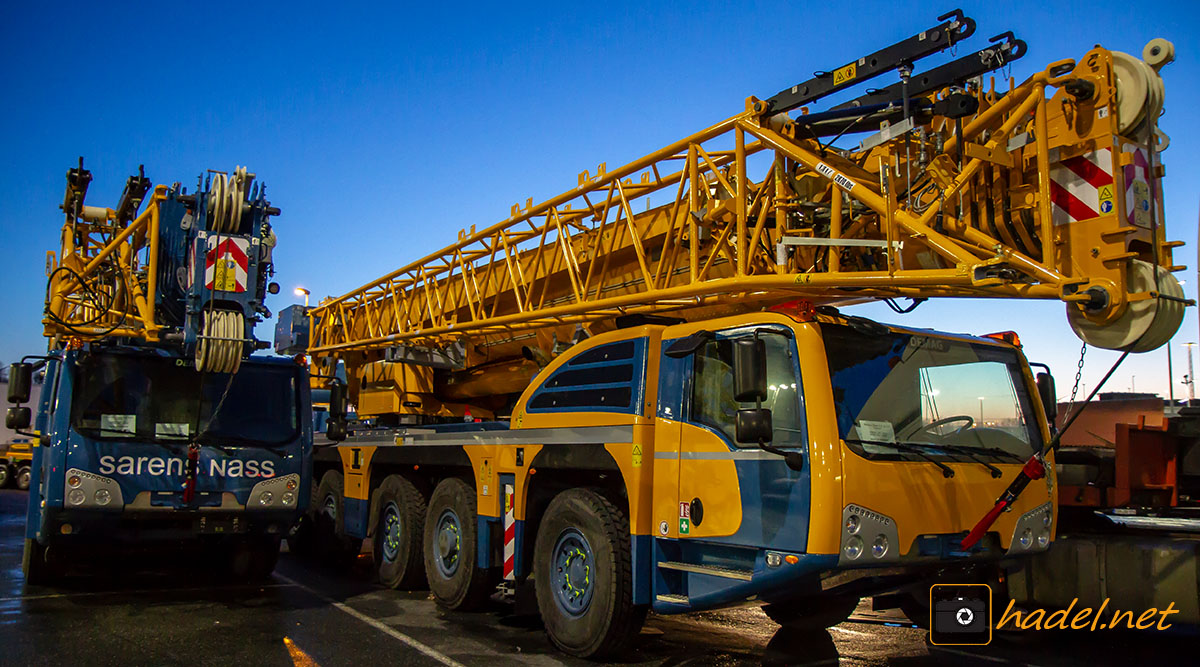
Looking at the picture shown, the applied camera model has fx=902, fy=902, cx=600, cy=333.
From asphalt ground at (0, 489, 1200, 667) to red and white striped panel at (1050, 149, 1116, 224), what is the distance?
Result: 328 centimetres

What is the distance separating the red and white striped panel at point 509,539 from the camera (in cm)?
741

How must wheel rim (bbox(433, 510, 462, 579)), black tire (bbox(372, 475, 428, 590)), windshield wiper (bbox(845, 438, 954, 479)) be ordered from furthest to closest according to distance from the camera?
1. black tire (bbox(372, 475, 428, 590))
2. wheel rim (bbox(433, 510, 462, 579))
3. windshield wiper (bbox(845, 438, 954, 479))

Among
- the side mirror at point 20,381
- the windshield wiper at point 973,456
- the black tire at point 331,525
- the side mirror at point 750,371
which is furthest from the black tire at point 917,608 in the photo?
the side mirror at point 20,381

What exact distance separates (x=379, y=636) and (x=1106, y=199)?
235 inches

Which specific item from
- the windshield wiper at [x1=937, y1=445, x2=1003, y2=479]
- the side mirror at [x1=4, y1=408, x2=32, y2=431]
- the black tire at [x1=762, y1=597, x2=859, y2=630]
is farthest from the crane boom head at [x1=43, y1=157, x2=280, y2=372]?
the windshield wiper at [x1=937, y1=445, x2=1003, y2=479]

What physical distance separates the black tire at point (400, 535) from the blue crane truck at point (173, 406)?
3.00 ft

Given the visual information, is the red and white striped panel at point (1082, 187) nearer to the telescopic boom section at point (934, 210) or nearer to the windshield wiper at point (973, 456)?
the telescopic boom section at point (934, 210)

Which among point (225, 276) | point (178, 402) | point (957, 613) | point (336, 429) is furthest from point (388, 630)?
point (957, 613)

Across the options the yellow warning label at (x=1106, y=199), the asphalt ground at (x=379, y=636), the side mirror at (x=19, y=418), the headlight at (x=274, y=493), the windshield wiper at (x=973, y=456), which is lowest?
the asphalt ground at (x=379, y=636)

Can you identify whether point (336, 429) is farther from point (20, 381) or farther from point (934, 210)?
point (934, 210)

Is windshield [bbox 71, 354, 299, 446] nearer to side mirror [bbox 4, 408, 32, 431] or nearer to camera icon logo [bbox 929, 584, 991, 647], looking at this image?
side mirror [bbox 4, 408, 32, 431]

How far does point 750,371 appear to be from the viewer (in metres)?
5.15

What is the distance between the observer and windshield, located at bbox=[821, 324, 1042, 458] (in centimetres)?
545

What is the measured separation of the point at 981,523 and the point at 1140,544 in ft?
8.08
